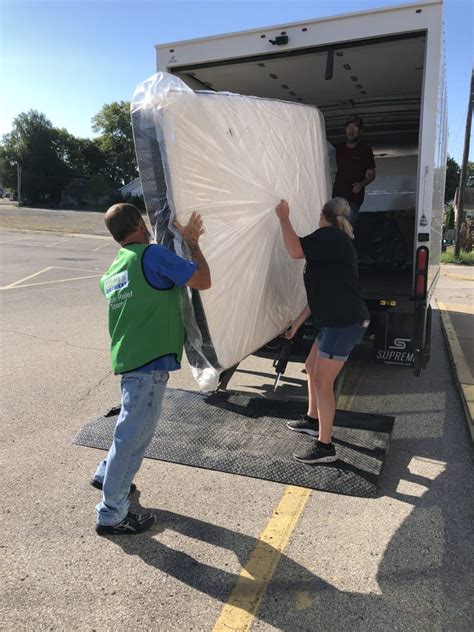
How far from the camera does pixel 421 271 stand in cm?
442

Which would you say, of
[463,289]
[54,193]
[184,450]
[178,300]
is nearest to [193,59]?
[178,300]

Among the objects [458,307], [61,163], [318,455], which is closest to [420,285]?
[318,455]

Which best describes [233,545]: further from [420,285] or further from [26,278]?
[26,278]

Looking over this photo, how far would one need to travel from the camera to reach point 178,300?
2799mm

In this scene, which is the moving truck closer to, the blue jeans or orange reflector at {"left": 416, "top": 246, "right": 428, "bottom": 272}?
orange reflector at {"left": 416, "top": 246, "right": 428, "bottom": 272}

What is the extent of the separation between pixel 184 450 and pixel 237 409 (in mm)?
814

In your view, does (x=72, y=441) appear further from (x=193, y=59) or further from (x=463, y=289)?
(x=463, y=289)

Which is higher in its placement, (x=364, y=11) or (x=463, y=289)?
(x=364, y=11)

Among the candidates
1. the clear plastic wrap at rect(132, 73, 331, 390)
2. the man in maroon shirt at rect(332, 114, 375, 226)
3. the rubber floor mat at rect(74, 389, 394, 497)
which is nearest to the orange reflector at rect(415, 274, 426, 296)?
the clear plastic wrap at rect(132, 73, 331, 390)

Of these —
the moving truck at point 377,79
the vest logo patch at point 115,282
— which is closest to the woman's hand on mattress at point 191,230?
the vest logo patch at point 115,282

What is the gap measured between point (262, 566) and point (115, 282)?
1.63 m

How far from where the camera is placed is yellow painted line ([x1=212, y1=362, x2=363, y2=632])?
7.45 ft

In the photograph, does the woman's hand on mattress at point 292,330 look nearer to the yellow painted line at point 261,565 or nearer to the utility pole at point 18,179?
the yellow painted line at point 261,565

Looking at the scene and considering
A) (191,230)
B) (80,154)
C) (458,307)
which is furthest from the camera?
(80,154)
